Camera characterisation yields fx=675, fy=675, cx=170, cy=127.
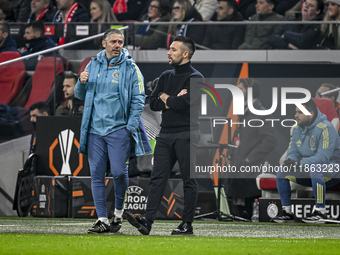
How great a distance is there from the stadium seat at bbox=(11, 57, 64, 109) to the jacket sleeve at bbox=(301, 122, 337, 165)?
3537 millimetres

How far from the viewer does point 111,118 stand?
5.98m

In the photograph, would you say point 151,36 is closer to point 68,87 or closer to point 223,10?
point 68,87

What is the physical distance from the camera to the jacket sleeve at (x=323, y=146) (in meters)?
8.44

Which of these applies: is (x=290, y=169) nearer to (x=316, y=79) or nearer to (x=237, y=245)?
(x=316, y=79)

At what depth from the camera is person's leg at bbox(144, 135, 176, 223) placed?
5965 millimetres

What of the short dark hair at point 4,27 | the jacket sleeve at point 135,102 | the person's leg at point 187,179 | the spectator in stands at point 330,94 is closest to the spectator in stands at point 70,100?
the short dark hair at point 4,27

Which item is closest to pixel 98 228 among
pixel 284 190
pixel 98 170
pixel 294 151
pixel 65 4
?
pixel 98 170

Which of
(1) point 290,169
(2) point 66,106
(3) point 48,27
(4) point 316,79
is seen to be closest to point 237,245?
(1) point 290,169

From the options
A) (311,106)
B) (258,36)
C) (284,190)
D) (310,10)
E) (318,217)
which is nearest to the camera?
(318,217)

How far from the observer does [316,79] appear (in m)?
8.81

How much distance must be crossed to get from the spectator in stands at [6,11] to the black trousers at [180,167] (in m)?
7.88

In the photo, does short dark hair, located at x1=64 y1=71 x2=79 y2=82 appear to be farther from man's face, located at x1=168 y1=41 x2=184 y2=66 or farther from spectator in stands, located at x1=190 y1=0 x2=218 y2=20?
man's face, located at x1=168 y1=41 x2=184 y2=66

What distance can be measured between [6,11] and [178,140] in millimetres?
8141

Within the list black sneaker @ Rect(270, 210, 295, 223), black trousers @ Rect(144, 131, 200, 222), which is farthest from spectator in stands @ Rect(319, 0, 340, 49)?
black trousers @ Rect(144, 131, 200, 222)
